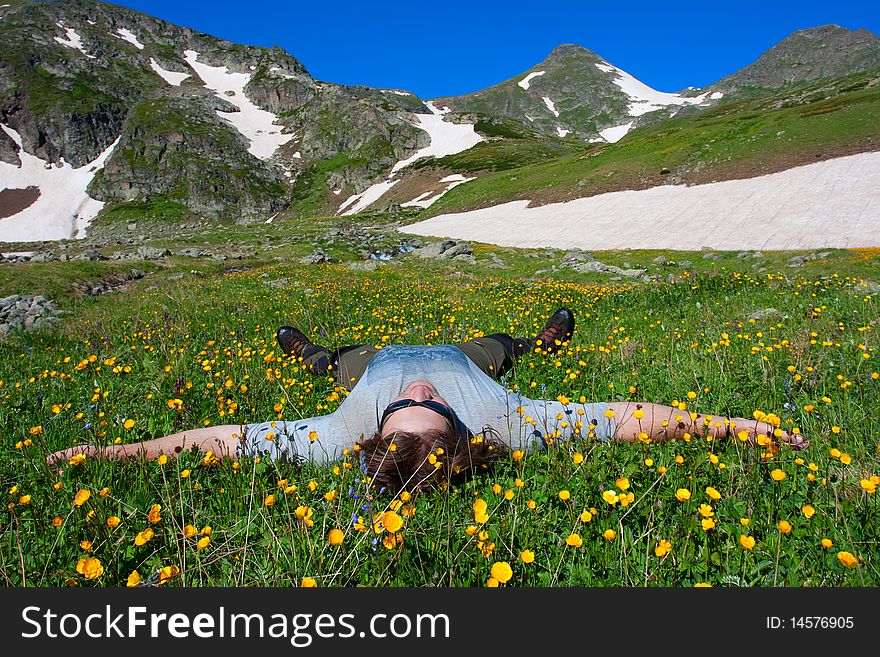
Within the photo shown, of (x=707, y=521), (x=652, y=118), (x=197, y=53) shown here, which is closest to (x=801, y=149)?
(x=707, y=521)

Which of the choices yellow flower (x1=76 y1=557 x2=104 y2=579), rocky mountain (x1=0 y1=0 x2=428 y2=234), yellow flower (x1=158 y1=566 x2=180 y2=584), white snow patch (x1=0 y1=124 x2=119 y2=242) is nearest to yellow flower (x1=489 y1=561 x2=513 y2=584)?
yellow flower (x1=158 y1=566 x2=180 y2=584)

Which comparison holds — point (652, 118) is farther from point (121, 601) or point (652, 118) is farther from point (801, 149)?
point (121, 601)

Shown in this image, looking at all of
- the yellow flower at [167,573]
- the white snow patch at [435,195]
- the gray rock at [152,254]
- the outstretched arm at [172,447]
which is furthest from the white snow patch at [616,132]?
the yellow flower at [167,573]

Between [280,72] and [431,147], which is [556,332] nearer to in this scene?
[431,147]

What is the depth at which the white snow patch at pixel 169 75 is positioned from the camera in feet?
460

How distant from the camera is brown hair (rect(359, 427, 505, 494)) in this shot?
2652mm

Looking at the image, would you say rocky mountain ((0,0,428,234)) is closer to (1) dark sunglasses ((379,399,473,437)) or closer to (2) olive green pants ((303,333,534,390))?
(2) olive green pants ((303,333,534,390))

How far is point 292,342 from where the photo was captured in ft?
19.7

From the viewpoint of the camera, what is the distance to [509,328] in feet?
24.3

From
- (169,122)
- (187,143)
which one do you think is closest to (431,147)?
(187,143)

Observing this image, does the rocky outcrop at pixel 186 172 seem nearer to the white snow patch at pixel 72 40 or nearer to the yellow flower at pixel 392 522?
the white snow patch at pixel 72 40

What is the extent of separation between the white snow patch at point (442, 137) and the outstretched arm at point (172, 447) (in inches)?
3998

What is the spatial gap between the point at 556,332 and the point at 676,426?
2989mm

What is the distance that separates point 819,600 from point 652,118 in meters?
223
